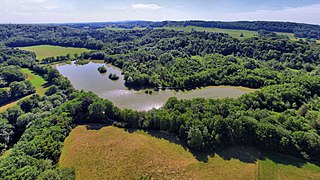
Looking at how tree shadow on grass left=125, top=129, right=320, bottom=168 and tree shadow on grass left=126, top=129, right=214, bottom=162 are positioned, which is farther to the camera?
tree shadow on grass left=126, top=129, right=214, bottom=162

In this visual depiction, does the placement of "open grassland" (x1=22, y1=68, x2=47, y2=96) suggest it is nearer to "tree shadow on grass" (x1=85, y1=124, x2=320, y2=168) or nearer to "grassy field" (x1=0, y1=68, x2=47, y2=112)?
"grassy field" (x1=0, y1=68, x2=47, y2=112)

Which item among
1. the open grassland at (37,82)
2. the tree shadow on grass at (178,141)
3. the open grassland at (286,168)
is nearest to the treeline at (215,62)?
the tree shadow on grass at (178,141)

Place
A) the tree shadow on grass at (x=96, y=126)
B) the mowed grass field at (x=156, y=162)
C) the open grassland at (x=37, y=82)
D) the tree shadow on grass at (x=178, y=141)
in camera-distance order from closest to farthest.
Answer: the mowed grass field at (x=156, y=162) < the tree shadow on grass at (x=178, y=141) < the tree shadow on grass at (x=96, y=126) < the open grassland at (x=37, y=82)

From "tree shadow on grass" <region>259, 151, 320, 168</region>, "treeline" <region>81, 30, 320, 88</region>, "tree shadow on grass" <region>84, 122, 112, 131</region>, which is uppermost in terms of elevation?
"treeline" <region>81, 30, 320, 88</region>

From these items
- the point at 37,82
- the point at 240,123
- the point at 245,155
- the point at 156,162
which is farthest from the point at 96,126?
the point at 37,82

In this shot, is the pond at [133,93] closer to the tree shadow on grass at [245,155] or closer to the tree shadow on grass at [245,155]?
the tree shadow on grass at [245,155]

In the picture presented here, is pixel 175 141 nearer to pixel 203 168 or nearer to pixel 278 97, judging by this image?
pixel 203 168

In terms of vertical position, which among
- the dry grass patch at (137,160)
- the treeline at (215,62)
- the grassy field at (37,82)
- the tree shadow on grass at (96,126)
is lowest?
the dry grass patch at (137,160)

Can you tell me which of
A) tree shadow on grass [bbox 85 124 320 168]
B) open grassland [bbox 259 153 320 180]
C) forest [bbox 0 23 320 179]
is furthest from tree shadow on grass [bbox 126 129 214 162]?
open grassland [bbox 259 153 320 180]

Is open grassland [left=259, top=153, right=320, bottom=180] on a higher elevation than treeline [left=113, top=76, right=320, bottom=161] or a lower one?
lower
